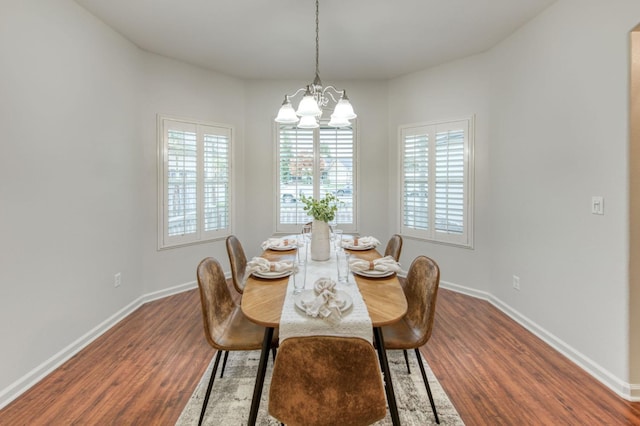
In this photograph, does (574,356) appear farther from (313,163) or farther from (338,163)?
(313,163)

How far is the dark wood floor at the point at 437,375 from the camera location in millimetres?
1825

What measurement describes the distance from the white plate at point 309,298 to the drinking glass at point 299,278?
2.6 inches

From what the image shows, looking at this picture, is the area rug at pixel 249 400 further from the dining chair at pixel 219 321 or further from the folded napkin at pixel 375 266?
the folded napkin at pixel 375 266

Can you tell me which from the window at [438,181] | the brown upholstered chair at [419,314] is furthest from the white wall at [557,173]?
the brown upholstered chair at [419,314]

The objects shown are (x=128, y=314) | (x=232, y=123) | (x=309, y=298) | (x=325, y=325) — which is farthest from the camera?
(x=232, y=123)

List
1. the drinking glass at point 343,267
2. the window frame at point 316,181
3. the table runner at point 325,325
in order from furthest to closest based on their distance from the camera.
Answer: the window frame at point 316,181 → the drinking glass at point 343,267 → the table runner at point 325,325

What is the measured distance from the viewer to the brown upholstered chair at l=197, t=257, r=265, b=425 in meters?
1.76

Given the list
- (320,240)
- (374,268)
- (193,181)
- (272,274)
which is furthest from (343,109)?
(193,181)

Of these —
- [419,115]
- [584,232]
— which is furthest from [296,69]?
[584,232]

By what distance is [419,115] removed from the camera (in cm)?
413

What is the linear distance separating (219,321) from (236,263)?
803 millimetres

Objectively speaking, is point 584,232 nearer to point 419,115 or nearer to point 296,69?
point 419,115

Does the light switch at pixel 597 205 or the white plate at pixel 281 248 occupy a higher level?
the light switch at pixel 597 205

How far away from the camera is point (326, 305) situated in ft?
4.82
